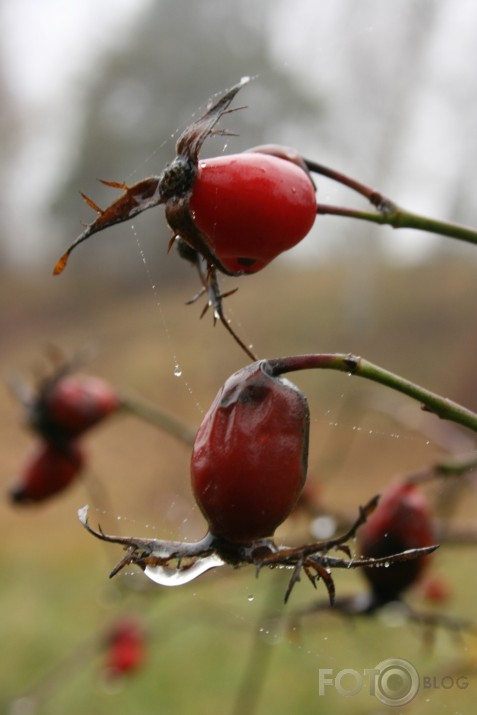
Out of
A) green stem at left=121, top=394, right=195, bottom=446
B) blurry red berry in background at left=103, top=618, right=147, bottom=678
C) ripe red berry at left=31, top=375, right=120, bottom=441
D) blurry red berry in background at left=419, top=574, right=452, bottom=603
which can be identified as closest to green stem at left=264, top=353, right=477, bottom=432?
green stem at left=121, top=394, right=195, bottom=446

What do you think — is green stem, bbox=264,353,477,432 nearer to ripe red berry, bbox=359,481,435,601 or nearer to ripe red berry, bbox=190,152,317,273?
ripe red berry, bbox=190,152,317,273

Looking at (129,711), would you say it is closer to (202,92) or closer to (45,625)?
(45,625)

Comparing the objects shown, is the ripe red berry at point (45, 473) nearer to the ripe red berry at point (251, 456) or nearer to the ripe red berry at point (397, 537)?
the ripe red berry at point (397, 537)

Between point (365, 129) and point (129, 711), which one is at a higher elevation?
point (365, 129)

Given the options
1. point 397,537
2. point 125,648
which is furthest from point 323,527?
point 125,648

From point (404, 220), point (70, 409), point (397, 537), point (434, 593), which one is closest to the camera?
point (404, 220)

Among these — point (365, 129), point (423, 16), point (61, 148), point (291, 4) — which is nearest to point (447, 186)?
point (423, 16)

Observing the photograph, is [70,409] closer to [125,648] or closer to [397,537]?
[397,537]
